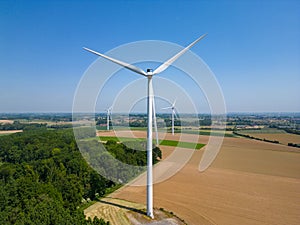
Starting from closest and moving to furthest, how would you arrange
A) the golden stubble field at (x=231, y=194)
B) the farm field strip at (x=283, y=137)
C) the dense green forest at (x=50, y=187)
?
the dense green forest at (x=50, y=187) < the golden stubble field at (x=231, y=194) < the farm field strip at (x=283, y=137)

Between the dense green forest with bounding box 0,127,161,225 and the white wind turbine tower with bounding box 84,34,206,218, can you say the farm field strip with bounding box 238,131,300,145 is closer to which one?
the dense green forest with bounding box 0,127,161,225

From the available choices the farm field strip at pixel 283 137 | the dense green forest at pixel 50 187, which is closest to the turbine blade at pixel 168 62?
the dense green forest at pixel 50 187

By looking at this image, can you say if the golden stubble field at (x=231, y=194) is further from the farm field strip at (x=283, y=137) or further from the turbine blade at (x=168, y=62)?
the farm field strip at (x=283, y=137)

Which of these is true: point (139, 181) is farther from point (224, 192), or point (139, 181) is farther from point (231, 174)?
point (231, 174)

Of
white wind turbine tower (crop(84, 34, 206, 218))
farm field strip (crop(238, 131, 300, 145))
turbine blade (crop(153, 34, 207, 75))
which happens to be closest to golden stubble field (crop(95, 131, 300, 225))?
white wind turbine tower (crop(84, 34, 206, 218))

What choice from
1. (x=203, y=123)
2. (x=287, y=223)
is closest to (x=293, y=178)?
(x=287, y=223)

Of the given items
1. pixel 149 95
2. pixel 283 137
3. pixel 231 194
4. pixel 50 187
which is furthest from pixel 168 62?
pixel 283 137
